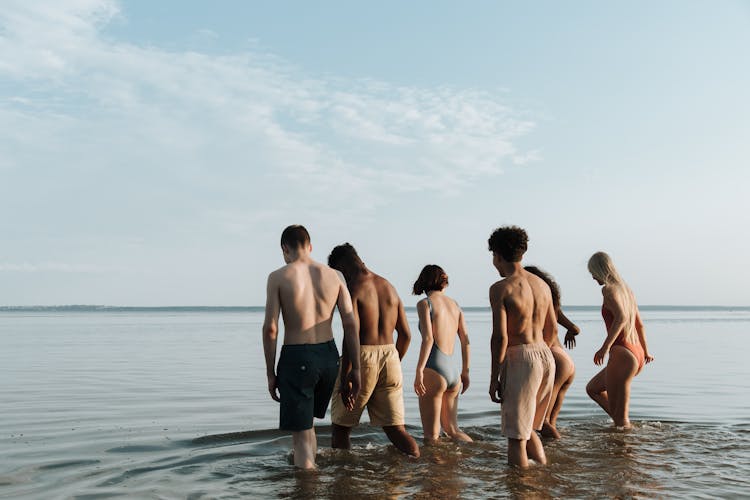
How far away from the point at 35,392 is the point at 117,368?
5.55 metres

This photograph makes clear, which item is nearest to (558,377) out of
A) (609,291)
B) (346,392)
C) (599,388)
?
(599,388)

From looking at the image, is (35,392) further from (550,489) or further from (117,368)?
(550,489)

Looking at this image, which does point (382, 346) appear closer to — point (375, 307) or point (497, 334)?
point (375, 307)

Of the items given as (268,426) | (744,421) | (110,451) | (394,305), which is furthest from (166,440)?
(744,421)

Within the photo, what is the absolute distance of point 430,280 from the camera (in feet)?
28.6

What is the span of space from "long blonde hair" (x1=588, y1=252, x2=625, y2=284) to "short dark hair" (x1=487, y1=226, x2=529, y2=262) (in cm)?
293

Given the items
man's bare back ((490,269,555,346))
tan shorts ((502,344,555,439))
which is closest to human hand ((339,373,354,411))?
tan shorts ((502,344,555,439))

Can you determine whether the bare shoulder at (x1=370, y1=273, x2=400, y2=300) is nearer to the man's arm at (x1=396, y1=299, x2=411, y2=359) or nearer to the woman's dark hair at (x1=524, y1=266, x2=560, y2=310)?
the man's arm at (x1=396, y1=299, x2=411, y2=359)

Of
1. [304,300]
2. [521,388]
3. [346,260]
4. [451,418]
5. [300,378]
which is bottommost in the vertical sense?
[451,418]

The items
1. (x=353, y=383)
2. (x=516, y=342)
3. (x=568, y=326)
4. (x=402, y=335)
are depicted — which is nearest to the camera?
(x=516, y=342)

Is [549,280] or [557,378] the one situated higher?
[549,280]

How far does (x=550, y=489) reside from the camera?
651cm

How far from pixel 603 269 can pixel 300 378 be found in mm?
4594

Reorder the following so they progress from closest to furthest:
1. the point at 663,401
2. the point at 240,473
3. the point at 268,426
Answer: the point at 240,473, the point at 268,426, the point at 663,401
